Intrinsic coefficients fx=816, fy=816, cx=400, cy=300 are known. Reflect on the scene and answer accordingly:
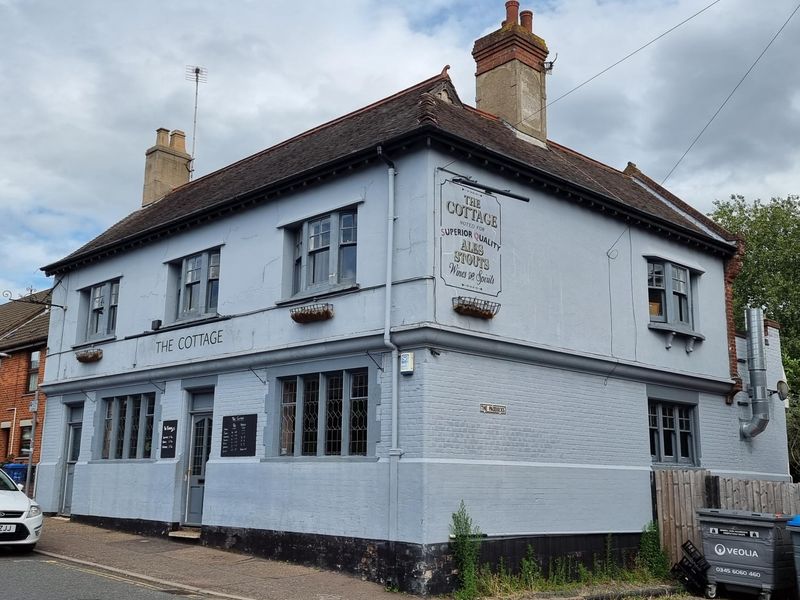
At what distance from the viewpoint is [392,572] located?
467 inches

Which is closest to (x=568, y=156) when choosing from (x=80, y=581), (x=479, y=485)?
(x=479, y=485)

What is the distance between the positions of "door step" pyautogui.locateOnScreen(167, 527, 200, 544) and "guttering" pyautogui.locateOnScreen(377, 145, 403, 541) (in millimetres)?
5447

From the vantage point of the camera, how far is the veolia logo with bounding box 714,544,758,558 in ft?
42.2

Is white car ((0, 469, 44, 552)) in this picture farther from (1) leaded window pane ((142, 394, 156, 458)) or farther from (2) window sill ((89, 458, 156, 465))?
(1) leaded window pane ((142, 394, 156, 458))

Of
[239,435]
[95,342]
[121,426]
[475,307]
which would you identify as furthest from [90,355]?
[475,307]

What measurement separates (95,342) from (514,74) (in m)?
11.7

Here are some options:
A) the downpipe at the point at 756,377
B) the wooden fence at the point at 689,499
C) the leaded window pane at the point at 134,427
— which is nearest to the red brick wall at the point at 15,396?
the leaded window pane at the point at 134,427

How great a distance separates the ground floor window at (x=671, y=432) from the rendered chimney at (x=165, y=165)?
15.1 metres

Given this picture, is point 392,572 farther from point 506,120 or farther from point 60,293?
point 60,293

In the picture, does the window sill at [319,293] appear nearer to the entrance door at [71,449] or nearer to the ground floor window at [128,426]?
the ground floor window at [128,426]

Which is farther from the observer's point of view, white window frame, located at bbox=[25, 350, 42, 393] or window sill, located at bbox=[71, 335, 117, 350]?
white window frame, located at bbox=[25, 350, 42, 393]

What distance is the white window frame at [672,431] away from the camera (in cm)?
1653

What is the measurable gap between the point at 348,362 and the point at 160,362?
6024 mm

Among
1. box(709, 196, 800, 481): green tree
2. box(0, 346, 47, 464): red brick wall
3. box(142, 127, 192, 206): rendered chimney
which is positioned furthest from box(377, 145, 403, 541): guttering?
box(709, 196, 800, 481): green tree
